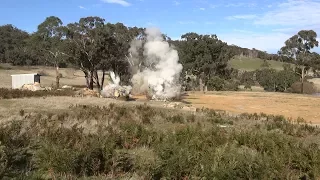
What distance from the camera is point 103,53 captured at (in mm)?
45156

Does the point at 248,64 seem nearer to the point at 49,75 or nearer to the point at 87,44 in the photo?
the point at 49,75

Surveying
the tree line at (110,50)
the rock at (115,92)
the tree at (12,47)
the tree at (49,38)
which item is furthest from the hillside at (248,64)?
the rock at (115,92)

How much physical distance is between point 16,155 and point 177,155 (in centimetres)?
414

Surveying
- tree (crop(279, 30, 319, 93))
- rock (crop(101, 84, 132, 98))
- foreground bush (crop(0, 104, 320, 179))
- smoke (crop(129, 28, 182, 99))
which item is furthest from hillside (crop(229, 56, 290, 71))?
foreground bush (crop(0, 104, 320, 179))

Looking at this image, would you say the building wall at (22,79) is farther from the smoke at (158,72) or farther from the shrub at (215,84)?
the shrub at (215,84)

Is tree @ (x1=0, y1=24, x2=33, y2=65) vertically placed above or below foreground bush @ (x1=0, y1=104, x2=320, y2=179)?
above

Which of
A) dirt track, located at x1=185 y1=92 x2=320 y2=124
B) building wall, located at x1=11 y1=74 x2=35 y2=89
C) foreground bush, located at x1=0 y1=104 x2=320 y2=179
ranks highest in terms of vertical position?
building wall, located at x1=11 y1=74 x2=35 y2=89

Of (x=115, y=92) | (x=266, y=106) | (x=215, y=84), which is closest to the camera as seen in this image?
(x=115, y=92)

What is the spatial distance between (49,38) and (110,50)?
2017cm

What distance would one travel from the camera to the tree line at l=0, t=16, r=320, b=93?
44938 mm

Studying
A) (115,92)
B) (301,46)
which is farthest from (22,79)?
(301,46)

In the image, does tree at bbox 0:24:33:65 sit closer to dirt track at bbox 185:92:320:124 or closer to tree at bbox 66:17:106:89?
tree at bbox 66:17:106:89

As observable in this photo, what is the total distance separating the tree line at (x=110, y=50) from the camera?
1769 inches

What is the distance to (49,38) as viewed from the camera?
204 feet
